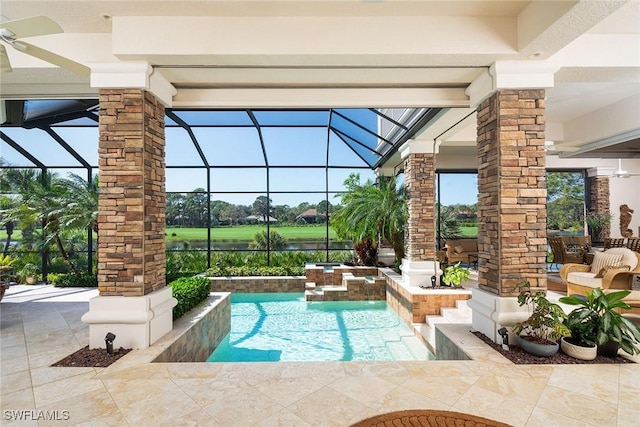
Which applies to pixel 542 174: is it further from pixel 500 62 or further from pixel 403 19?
pixel 403 19

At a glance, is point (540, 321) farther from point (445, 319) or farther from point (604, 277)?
point (604, 277)

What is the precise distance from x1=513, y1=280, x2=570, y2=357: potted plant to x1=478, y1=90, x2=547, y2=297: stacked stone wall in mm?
246

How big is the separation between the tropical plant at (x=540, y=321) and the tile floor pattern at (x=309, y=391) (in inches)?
12.6

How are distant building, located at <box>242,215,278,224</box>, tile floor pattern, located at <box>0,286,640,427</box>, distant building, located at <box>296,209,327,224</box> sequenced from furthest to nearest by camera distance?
distant building, located at <box>242,215,278,224</box> < distant building, located at <box>296,209,327,224</box> < tile floor pattern, located at <box>0,286,640,427</box>

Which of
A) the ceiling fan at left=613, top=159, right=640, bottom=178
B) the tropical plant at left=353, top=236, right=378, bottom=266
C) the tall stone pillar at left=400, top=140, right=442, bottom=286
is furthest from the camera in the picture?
the tropical plant at left=353, top=236, right=378, bottom=266

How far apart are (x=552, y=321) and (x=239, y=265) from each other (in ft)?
28.6

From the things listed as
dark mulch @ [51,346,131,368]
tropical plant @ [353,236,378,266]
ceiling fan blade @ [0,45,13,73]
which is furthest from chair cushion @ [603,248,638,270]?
ceiling fan blade @ [0,45,13,73]

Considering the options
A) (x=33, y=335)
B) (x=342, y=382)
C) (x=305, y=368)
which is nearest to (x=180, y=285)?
(x=33, y=335)

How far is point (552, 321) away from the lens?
3.17 metres

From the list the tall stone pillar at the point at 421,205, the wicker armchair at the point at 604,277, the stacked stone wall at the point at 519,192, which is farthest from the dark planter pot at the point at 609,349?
the tall stone pillar at the point at 421,205

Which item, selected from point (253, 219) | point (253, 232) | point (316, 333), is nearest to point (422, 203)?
point (316, 333)

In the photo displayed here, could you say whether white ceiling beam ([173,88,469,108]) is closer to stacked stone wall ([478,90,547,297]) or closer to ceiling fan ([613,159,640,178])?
stacked stone wall ([478,90,547,297])

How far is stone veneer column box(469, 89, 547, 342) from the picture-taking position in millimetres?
3562

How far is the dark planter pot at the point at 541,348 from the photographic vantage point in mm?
3203
